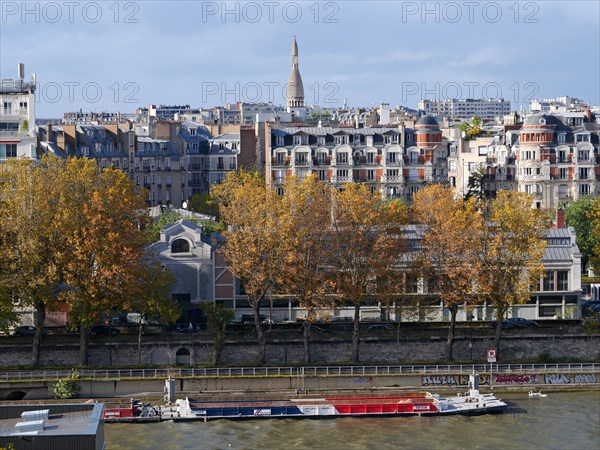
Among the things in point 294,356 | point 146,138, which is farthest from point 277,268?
point 146,138

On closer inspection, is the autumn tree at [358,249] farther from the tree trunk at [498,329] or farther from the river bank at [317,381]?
Result: the tree trunk at [498,329]

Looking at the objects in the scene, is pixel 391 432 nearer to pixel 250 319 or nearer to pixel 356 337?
pixel 356 337

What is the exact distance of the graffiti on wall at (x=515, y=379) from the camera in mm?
68500

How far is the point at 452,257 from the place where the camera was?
7231cm

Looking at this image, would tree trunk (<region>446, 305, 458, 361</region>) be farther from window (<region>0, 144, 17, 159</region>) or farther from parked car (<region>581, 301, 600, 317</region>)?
window (<region>0, 144, 17, 159</region>)

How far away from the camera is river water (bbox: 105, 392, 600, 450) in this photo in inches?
2279

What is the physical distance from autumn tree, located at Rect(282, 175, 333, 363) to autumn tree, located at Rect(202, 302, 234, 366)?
3.31 meters

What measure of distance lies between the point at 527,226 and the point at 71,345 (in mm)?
22815

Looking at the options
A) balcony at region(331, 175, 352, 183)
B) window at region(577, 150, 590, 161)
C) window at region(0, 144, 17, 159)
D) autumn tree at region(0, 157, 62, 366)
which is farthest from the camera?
window at region(577, 150, 590, 161)

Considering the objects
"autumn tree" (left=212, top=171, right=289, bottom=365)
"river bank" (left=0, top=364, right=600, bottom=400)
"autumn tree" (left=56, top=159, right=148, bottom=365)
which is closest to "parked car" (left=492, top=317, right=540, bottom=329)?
"river bank" (left=0, top=364, right=600, bottom=400)

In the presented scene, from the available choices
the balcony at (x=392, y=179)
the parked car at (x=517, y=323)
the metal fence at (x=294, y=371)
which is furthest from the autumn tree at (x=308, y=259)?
the balcony at (x=392, y=179)

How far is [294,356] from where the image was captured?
72.8 m

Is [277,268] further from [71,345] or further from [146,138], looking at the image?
[146,138]

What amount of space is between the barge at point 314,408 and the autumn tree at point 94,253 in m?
7.42
